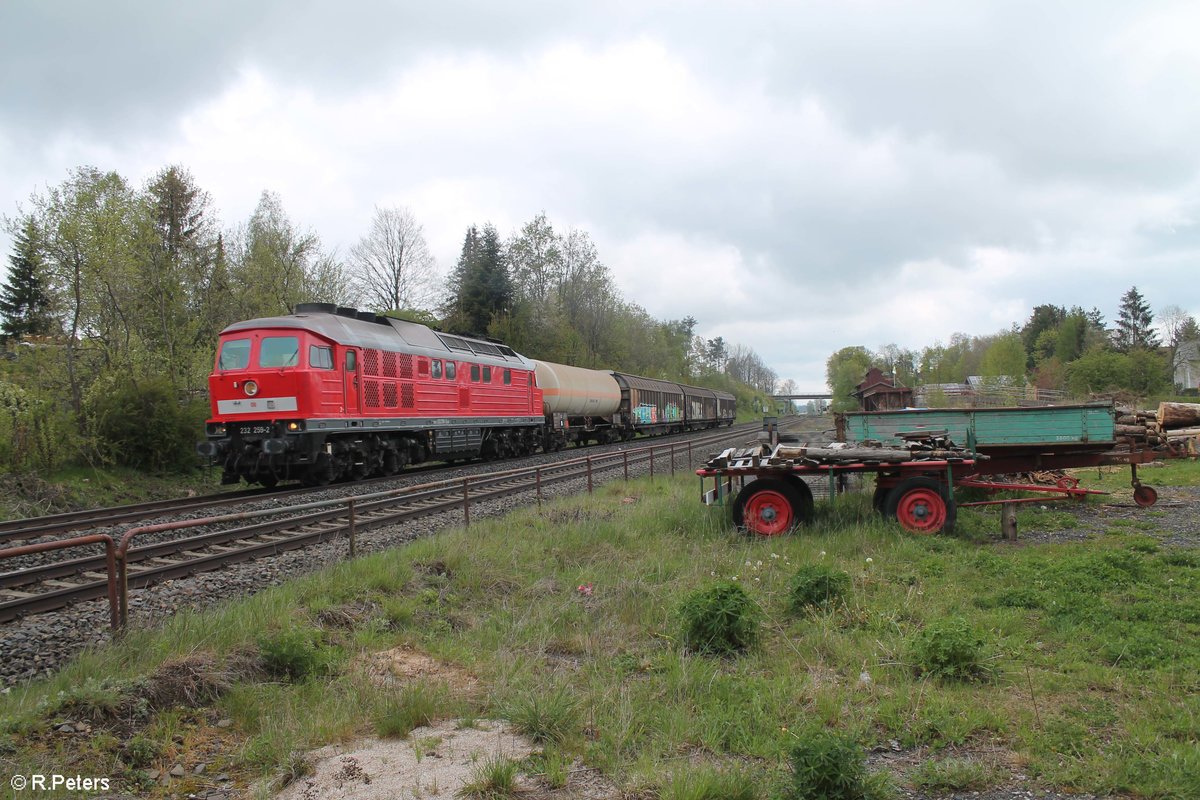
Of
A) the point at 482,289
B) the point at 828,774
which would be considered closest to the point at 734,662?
the point at 828,774

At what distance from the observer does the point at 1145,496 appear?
40.5 feet

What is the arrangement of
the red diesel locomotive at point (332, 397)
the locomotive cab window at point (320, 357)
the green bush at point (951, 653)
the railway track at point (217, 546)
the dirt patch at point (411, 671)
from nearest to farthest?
1. the green bush at point (951, 653)
2. the dirt patch at point (411, 671)
3. the railway track at point (217, 546)
4. the red diesel locomotive at point (332, 397)
5. the locomotive cab window at point (320, 357)

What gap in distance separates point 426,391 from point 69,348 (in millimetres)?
10562

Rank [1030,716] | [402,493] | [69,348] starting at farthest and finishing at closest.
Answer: [69,348] → [402,493] → [1030,716]

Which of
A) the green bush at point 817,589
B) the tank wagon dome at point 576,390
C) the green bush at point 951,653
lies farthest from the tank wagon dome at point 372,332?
the green bush at point 951,653

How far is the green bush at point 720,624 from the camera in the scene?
A: 20.0ft

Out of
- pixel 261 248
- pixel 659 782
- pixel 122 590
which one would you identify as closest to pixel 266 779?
pixel 659 782

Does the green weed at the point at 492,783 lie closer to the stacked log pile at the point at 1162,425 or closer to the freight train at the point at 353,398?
the freight train at the point at 353,398

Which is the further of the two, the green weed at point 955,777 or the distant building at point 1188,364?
the distant building at point 1188,364

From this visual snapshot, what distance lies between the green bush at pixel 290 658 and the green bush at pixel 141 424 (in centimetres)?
1640

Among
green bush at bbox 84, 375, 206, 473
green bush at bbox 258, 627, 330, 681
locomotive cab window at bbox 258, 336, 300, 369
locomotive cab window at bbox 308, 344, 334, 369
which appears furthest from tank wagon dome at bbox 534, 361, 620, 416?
green bush at bbox 258, 627, 330, 681

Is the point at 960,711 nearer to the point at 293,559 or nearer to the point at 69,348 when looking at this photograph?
the point at 293,559

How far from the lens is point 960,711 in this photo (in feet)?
15.4

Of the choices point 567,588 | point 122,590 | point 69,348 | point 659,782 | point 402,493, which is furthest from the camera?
point 69,348
